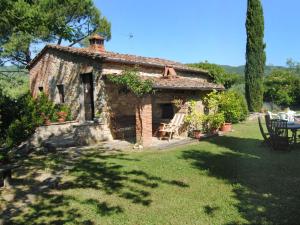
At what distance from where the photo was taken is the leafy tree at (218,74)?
21562 millimetres

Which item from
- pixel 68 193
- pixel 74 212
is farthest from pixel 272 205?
pixel 68 193

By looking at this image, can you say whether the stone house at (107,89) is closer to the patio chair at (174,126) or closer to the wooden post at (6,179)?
the patio chair at (174,126)

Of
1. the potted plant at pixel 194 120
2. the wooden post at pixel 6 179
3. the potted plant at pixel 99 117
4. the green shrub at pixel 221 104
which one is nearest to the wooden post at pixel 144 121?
the potted plant at pixel 99 117

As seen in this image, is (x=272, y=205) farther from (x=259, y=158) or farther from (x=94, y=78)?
(x=94, y=78)

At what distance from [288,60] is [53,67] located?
6115cm

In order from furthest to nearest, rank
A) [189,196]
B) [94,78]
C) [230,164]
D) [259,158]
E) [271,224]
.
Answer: [94,78] < [259,158] < [230,164] < [189,196] < [271,224]

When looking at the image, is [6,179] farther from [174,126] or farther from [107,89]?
[174,126]

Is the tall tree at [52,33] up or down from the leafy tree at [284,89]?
up

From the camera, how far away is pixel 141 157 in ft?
30.9

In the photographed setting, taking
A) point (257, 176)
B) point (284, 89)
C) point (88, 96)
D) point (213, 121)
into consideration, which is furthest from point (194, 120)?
point (284, 89)

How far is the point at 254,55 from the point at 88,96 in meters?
15.1

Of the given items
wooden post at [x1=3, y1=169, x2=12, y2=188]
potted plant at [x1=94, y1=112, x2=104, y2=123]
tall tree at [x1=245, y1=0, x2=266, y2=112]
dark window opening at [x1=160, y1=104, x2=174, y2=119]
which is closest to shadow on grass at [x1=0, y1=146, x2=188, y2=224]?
wooden post at [x1=3, y1=169, x2=12, y2=188]

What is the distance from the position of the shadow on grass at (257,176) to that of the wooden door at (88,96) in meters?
6.06

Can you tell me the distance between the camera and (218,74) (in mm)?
22016
